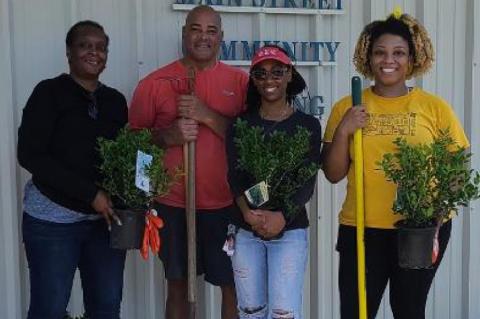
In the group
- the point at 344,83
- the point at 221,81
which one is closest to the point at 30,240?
the point at 221,81

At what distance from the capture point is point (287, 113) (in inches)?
123

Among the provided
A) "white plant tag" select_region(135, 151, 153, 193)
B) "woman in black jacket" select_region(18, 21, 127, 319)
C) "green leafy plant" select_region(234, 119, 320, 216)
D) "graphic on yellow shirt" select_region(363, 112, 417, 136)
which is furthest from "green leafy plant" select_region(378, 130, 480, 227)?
"woman in black jacket" select_region(18, 21, 127, 319)

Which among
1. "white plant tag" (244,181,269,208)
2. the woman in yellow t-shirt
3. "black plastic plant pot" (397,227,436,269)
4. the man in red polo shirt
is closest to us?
"black plastic plant pot" (397,227,436,269)

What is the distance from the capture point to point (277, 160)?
283cm

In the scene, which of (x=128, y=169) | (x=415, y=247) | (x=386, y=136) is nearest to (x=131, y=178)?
(x=128, y=169)

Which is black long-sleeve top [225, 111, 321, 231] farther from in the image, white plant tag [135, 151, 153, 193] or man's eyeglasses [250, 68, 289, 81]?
white plant tag [135, 151, 153, 193]

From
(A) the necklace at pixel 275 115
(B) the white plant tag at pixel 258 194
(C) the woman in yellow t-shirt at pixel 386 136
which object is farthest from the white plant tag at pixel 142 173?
(C) the woman in yellow t-shirt at pixel 386 136

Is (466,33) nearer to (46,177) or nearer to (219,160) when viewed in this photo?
(219,160)

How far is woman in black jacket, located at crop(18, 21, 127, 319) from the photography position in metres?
3.04

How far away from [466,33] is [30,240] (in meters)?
3.26

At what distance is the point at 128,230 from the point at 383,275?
1.20 meters

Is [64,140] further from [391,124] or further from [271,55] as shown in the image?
[391,124]

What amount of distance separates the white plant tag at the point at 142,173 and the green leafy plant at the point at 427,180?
107cm

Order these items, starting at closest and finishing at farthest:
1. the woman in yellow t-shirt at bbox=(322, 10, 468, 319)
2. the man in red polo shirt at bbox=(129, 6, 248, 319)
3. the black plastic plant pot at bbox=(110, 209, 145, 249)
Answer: the woman in yellow t-shirt at bbox=(322, 10, 468, 319), the black plastic plant pot at bbox=(110, 209, 145, 249), the man in red polo shirt at bbox=(129, 6, 248, 319)
